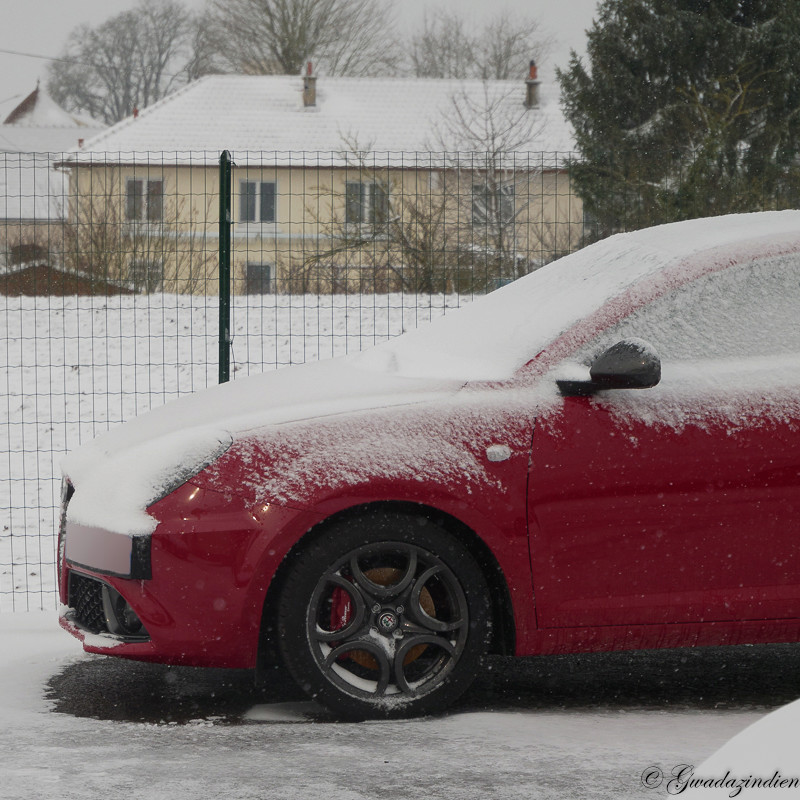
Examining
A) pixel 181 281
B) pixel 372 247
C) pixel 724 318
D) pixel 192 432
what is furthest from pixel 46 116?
pixel 724 318

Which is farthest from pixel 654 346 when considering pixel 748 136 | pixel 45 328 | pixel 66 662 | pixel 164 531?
pixel 748 136

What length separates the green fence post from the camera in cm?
700

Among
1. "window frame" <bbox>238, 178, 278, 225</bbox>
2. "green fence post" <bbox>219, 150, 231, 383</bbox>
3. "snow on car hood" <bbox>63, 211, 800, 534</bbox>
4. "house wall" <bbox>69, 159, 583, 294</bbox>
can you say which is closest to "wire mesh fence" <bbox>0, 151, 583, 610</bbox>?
"house wall" <bbox>69, 159, 583, 294</bbox>

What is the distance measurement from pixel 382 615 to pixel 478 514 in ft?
1.52

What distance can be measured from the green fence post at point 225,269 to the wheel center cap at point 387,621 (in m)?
2.95

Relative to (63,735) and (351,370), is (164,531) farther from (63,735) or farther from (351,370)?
(351,370)

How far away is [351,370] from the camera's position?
4883 mm

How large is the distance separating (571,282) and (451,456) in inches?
41.7

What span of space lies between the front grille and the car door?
1.49 m

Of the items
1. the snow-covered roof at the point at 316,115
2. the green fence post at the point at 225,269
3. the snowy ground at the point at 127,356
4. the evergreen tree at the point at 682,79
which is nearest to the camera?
the green fence post at the point at 225,269

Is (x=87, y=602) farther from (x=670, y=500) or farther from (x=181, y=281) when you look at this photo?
(x=181, y=281)

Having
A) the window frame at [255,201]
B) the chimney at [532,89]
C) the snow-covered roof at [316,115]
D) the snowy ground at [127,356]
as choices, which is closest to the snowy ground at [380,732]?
the window frame at [255,201]

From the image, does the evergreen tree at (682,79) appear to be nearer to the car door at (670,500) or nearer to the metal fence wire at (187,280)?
the metal fence wire at (187,280)

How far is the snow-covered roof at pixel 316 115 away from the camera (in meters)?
41.3
